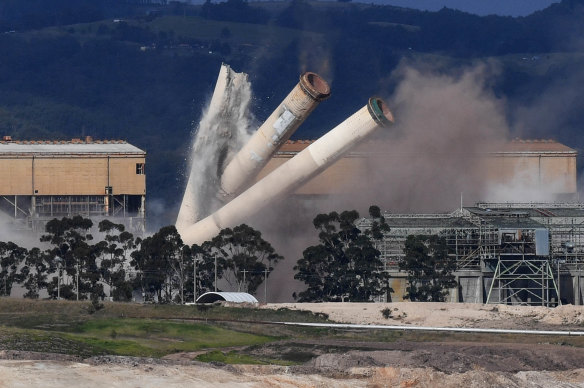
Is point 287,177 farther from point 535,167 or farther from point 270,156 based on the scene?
point 535,167

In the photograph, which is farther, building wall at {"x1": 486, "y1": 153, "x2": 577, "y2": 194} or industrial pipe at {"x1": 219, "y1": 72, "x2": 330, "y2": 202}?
building wall at {"x1": 486, "y1": 153, "x2": 577, "y2": 194}

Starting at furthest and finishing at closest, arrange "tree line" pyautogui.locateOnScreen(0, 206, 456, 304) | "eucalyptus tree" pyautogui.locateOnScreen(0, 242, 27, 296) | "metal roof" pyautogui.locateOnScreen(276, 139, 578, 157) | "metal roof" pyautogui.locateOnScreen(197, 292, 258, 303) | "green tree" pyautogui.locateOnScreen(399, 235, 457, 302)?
"metal roof" pyautogui.locateOnScreen(276, 139, 578, 157) → "eucalyptus tree" pyautogui.locateOnScreen(0, 242, 27, 296) → "tree line" pyautogui.locateOnScreen(0, 206, 456, 304) → "green tree" pyautogui.locateOnScreen(399, 235, 457, 302) → "metal roof" pyautogui.locateOnScreen(197, 292, 258, 303)

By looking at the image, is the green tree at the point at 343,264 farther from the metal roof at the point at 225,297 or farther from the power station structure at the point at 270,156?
the metal roof at the point at 225,297

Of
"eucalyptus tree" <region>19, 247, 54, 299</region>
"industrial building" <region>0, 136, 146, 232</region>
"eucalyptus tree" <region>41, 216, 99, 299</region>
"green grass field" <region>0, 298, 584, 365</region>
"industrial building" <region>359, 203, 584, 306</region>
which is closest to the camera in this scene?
"green grass field" <region>0, 298, 584, 365</region>

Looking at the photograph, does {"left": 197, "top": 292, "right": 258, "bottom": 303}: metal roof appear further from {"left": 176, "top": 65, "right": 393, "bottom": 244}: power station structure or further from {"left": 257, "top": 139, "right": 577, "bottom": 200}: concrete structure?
{"left": 257, "top": 139, "right": 577, "bottom": 200}: concrete structure

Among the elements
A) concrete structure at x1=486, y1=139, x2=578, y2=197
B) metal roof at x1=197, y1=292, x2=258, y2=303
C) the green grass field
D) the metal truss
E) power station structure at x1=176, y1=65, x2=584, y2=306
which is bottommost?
the green grass field

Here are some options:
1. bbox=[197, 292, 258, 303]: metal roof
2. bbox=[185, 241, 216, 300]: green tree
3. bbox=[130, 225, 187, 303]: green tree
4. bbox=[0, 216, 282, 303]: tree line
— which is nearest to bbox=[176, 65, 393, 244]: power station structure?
bbox=[0, 216, 282, 303]: tree line

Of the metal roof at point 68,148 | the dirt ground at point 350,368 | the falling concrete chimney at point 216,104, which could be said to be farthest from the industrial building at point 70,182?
the dirt ground at point 350,368

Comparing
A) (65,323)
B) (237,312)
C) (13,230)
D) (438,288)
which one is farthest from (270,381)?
(13,230)
